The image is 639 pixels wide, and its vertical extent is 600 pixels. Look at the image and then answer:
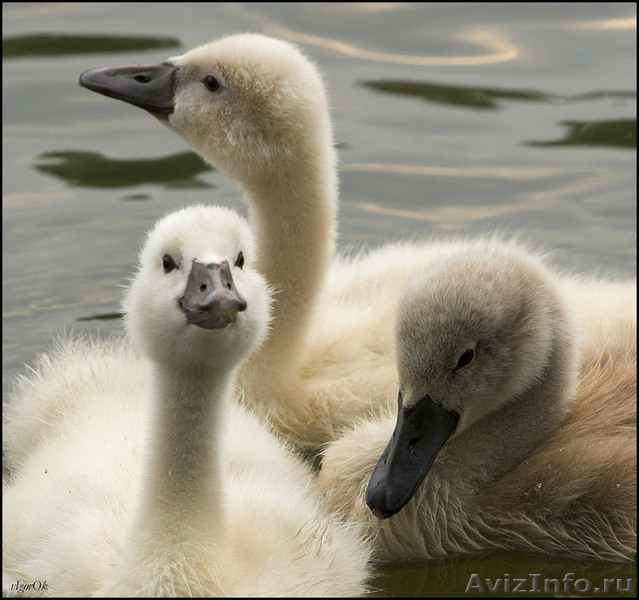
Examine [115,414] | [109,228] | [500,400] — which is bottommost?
[109,228]

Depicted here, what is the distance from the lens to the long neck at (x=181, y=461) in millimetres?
4020

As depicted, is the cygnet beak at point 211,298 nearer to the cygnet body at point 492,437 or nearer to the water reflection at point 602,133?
the cygnet body at point 492,437

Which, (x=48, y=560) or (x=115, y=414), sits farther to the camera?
(x=115, y=414)

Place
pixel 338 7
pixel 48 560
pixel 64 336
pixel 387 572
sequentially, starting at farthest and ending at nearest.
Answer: pixel 338 7 → pixel 64 336 → pixel 387 572 → pixel 48 560

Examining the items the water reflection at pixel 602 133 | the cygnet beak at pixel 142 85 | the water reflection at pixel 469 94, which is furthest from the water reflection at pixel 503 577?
the water reflection at pixel 469 94

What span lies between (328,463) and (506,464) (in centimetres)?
69

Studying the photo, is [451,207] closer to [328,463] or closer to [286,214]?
[286,214]

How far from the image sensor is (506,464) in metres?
4.86

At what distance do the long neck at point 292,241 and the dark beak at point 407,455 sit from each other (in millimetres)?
971

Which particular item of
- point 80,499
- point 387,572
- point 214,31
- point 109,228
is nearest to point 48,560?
point 80,499

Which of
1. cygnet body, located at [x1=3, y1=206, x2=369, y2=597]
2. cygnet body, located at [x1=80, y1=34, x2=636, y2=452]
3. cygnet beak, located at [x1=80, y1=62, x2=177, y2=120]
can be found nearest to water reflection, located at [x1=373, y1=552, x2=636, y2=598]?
cygnet body, located at [x1=3, y1=206, x2=369, y2=597]

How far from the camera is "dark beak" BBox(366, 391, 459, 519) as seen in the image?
4539mm

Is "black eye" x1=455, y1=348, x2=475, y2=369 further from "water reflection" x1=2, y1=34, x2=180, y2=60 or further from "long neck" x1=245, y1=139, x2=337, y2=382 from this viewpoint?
"water reflection" x1=2, y1=34, x2=180, y2=60

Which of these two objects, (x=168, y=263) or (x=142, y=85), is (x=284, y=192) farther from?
(x=168, y=263)
